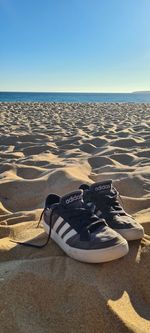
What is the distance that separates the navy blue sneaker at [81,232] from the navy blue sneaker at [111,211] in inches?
1.8

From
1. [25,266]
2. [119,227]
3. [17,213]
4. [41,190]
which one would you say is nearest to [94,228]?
[119,227]

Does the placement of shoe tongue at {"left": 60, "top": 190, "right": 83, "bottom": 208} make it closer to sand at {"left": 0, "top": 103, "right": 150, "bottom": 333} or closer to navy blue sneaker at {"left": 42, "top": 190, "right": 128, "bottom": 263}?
navy blue sneaker at {"left": 42, "top": 190, "right": 128, "bottom": 263}

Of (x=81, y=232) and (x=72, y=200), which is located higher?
(x=72, y=200)

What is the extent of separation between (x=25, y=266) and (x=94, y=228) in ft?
1.18

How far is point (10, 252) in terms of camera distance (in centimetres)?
189

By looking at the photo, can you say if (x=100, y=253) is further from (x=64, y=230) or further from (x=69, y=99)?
(x=69, y=99)

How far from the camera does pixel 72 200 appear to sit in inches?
73.5

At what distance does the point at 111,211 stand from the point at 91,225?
0.22 m

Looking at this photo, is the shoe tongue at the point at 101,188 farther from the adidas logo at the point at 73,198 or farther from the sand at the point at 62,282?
the sand at the point at 62,282

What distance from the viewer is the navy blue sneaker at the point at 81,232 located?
1652 mm

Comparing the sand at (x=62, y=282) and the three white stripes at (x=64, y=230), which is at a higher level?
the three white stripes at (x=64, y=230)

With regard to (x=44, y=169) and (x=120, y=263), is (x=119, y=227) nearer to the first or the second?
(x=120, y=263)

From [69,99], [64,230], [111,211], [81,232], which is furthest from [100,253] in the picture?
[69,99]

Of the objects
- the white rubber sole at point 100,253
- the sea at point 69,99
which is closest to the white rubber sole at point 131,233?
the white rubber sole at point 100,253
